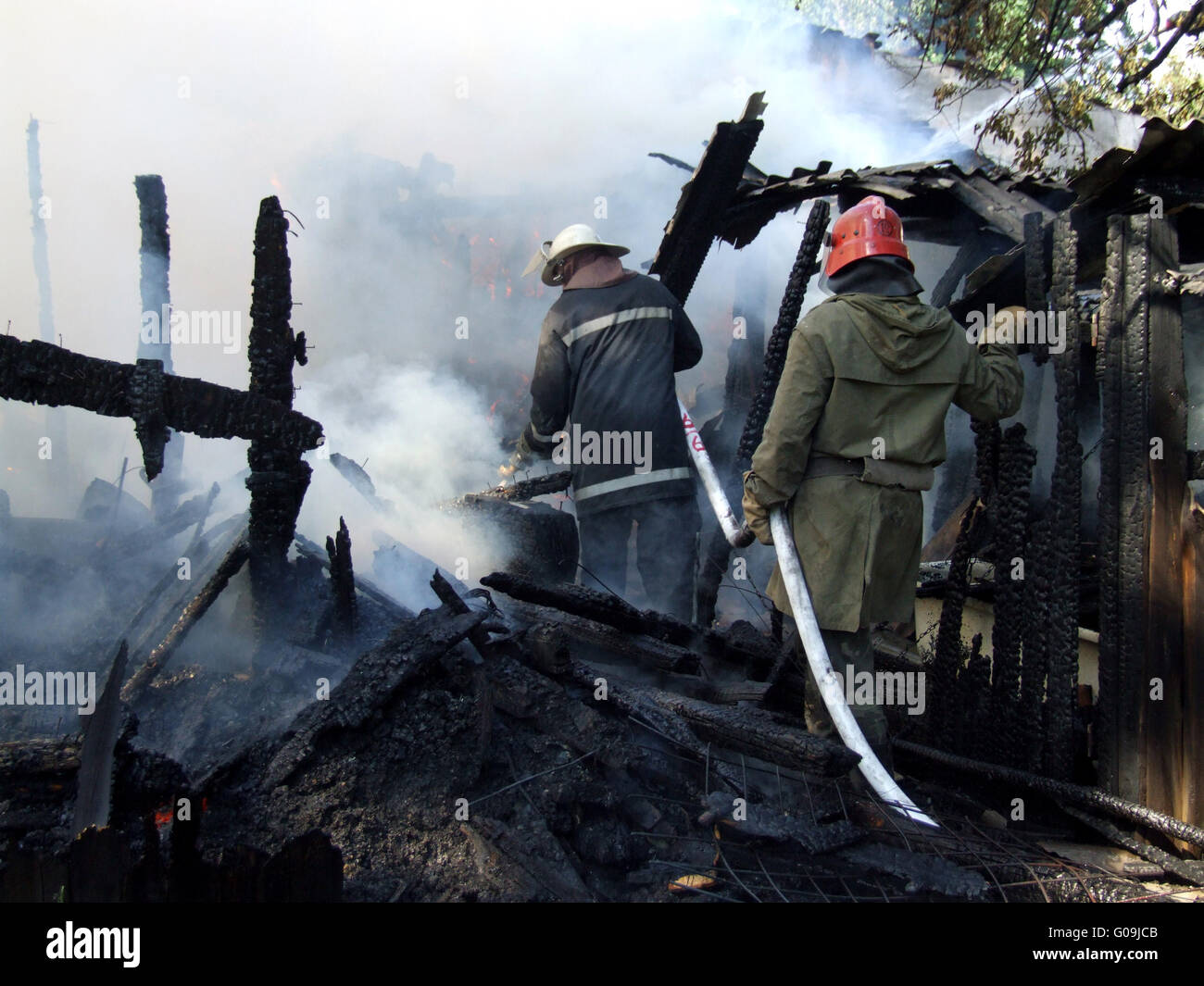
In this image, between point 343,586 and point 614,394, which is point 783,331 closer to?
point 614,394

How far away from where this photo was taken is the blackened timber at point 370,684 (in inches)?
146

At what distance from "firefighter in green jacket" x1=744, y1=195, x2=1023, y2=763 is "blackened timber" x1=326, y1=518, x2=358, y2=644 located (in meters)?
2.70

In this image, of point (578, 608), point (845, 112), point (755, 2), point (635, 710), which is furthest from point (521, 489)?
point (755, 2)

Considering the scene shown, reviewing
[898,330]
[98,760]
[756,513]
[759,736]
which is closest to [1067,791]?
[759,736]

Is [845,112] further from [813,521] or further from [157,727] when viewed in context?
[157,727]

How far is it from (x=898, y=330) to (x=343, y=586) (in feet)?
12.0

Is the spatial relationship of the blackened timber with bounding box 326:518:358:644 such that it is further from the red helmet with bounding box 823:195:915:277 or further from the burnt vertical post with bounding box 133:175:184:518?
the red helmet with bounding box 823:195:915:277

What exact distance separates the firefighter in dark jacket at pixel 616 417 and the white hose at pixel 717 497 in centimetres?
12

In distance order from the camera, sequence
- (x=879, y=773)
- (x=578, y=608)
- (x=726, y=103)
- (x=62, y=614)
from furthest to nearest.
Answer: (x=726, y=103)
(x=62, y=614)
(x=578, y=608)
(x=879, y=773)

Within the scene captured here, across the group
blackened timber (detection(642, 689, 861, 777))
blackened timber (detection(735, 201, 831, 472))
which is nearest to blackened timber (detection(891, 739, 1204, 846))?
blackened timber (detection(642, 689, 861, 777))

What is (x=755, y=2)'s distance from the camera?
1633 centimetres

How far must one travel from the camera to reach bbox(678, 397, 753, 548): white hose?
14.6 ft

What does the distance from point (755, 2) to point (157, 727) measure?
1680cm

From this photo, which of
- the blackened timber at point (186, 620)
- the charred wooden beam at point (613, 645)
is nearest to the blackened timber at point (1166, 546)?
the charred wooden beam at point (613, 645)
